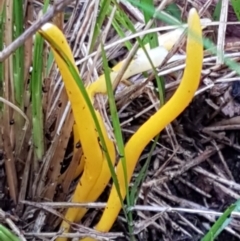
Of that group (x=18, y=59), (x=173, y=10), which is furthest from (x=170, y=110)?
(x=173, y=10)

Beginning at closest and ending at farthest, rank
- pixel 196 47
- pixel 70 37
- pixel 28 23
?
pixel 196 47 → pixel 28 23 → pixel 70 37

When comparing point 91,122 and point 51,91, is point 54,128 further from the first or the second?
point 91,122

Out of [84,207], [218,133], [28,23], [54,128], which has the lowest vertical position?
[218,133]

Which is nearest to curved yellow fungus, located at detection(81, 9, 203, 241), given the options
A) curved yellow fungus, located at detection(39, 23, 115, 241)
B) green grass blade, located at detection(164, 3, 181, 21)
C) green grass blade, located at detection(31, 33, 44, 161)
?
curved yellow fungus, located at detection(39, 23, 115, 241)

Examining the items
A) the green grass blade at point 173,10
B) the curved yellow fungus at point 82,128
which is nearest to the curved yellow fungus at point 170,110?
the curved yellow fungus at point 82,128

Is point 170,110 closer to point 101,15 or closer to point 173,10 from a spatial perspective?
point 101,15

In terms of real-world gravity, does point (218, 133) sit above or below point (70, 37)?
below


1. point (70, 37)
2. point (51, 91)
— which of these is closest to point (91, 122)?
point (51, 91)

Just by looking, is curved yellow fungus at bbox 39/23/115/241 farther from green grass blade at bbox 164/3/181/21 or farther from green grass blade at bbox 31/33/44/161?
green grass blade at bbox 164/3/181/21
